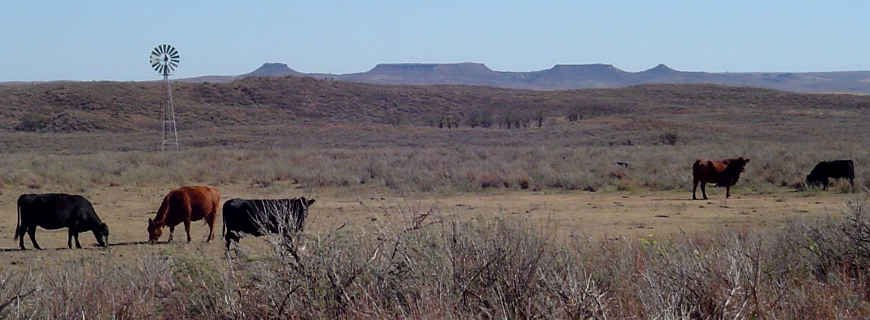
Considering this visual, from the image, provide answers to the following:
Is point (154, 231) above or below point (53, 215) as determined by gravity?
below

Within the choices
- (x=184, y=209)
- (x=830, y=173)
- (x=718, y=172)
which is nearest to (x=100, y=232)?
(x=184, y=209)

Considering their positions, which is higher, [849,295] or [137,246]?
[849,295]

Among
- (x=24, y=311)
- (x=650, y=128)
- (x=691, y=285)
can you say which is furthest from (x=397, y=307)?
(x=650, y=128)

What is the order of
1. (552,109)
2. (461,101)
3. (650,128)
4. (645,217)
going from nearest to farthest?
(645,217) < (650,128) < (552,109) < (461,101)

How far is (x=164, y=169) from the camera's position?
1107 inches

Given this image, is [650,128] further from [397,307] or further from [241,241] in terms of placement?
[397,307]

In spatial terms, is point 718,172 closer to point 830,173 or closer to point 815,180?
point 815,180

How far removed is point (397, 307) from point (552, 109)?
81.3m

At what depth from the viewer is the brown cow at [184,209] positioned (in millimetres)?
14367

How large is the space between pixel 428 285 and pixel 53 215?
931 cm

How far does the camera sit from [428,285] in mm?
6531

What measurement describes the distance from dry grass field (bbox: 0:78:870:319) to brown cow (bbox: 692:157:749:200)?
0.55 m

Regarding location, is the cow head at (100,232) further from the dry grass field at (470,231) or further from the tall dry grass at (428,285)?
the tall dry grass at (428,285)

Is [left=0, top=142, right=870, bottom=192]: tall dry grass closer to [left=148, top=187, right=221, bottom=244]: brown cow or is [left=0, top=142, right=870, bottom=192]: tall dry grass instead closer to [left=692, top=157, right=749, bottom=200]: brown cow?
[left=692, top=157, right=749, bottom=200]: brown cow
